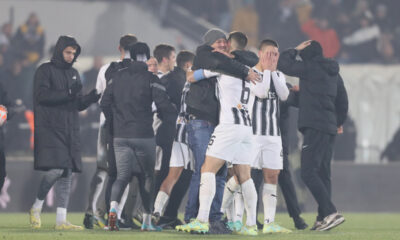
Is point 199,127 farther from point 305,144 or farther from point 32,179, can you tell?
point 32,179

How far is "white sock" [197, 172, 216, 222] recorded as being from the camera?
31.8 feet

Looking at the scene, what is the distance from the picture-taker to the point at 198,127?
10094mm

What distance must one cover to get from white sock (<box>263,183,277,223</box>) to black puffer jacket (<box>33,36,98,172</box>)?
206 centimetres

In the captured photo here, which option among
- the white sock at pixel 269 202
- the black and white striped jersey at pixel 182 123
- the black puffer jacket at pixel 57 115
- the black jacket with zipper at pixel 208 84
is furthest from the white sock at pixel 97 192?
the white sock at pixel 269 202

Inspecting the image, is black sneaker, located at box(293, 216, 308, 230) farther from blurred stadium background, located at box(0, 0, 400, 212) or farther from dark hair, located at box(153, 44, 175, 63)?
blurred stadium background, located at box(0, 0, 400, 212)

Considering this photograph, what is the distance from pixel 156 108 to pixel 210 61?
1423mm

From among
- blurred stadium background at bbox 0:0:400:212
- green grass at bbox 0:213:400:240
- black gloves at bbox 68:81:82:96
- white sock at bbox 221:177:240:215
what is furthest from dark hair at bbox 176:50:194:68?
blurred stadium background at bbox 0:0:400:212

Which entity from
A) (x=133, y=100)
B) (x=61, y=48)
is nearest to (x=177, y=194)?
(x=133, y=100)

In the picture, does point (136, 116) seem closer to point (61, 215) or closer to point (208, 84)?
point (208, 84)

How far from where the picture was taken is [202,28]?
20.9 m

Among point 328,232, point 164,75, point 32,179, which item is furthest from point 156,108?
point 32,179

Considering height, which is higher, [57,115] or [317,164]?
[57,115]

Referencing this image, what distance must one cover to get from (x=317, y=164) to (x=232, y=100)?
2.18m

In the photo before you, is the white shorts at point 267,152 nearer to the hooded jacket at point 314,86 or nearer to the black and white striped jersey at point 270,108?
the black and white striped jersey at point 270,108
